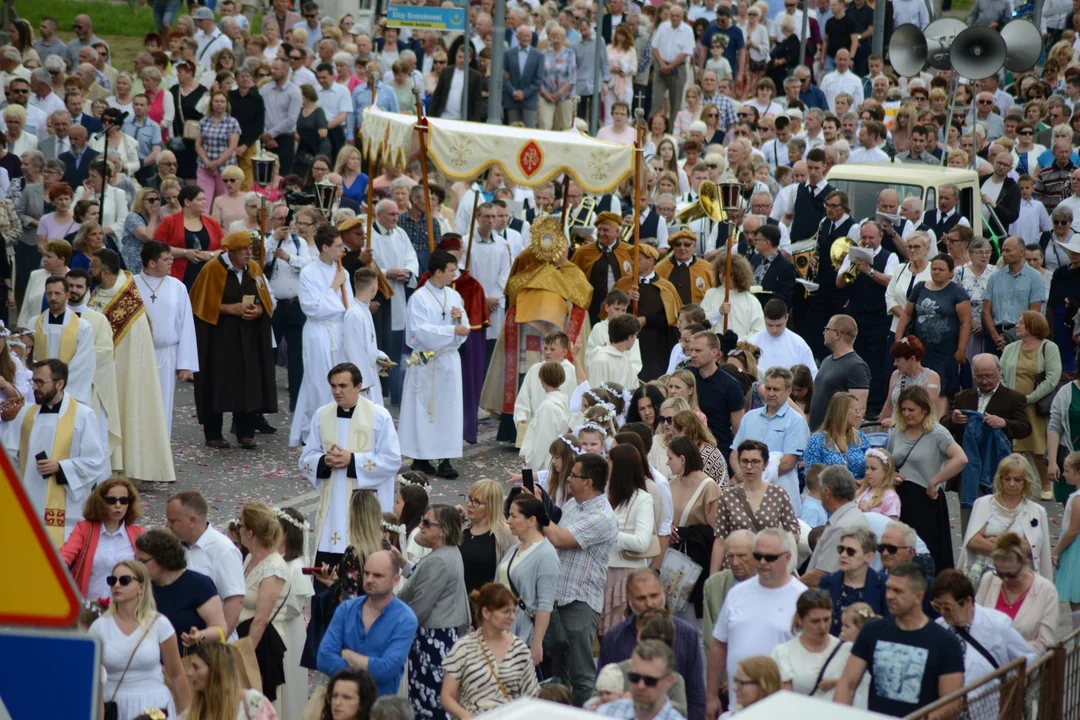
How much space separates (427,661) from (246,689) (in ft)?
3.56

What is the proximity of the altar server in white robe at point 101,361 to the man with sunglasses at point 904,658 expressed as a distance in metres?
6.68

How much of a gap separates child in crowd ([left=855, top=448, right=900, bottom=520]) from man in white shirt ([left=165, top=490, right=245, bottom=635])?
367cm

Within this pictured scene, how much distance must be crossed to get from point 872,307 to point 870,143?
17.5 ft

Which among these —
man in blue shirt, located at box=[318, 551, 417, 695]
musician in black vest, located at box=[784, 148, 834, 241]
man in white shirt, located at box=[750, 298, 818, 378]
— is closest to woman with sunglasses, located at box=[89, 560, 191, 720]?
man in blue shirt, located at box=[318, 551, 417, 695]

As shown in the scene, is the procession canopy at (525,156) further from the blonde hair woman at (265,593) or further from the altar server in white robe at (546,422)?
the blonde hair woman at (265,593)

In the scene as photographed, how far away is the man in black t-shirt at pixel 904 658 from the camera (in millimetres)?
7258

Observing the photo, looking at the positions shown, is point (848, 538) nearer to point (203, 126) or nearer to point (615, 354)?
point (615, 354)

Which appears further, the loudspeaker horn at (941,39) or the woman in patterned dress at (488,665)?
the loudspeaker horn at (941,39)

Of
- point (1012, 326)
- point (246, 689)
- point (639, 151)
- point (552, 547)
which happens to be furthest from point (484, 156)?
point (246, 689)

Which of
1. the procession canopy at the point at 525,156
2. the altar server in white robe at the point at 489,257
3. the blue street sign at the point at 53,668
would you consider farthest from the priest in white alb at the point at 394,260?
the blue street sign at the point at 53,668

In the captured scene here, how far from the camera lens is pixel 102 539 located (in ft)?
29.6

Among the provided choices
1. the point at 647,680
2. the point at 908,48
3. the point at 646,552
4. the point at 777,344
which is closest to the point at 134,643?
the point at 647,680

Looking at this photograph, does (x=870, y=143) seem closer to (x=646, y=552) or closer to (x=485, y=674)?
(x=646, y=552)

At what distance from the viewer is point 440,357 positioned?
1412 centimetres
